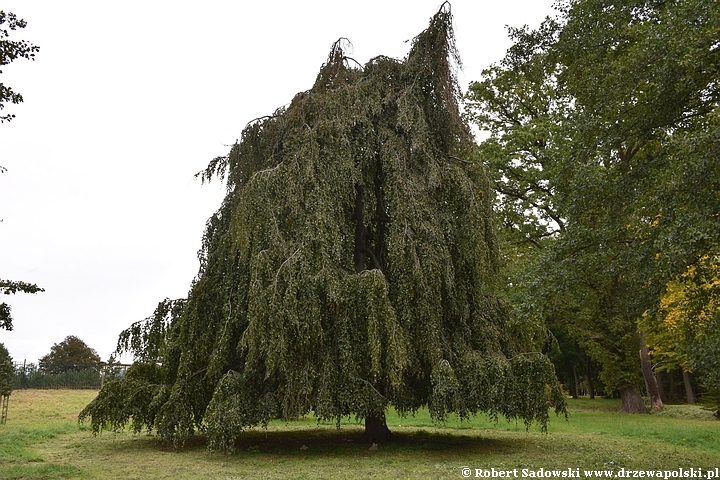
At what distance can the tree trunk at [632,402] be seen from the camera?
826 inches

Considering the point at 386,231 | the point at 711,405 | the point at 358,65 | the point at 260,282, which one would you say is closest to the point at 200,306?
the point at 260,282

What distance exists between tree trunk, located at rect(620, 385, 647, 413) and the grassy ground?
6.53 meters

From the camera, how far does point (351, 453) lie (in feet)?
33.3

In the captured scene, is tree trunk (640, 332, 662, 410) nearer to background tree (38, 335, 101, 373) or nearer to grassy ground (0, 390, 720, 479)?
grassy ground (0, 390, 720, 479)

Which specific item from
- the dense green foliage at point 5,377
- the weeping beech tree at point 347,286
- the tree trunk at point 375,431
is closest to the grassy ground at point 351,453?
the tree trunk at point 375,431

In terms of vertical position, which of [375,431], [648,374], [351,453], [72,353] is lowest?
[351,453]

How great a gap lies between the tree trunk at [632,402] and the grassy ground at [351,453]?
257 inches

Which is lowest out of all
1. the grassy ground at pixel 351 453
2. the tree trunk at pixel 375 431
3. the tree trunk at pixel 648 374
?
the grassy ground at pixel 351 453

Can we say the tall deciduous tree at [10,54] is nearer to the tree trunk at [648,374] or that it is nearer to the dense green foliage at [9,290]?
the dense green foliage at [9,290]

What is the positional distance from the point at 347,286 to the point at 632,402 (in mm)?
16371

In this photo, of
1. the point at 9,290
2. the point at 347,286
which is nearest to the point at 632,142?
the point at 347,286

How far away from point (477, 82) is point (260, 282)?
13.4m

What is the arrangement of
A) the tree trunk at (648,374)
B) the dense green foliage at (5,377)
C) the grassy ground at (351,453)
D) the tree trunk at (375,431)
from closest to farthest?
1. the grassy ground at (351,453)
2. the tree trunk at (375,431)
3. the dense green foliage at (5,377)
4. the tree trunk at (648,374)

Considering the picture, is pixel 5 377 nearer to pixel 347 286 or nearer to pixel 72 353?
pixel 347 286
